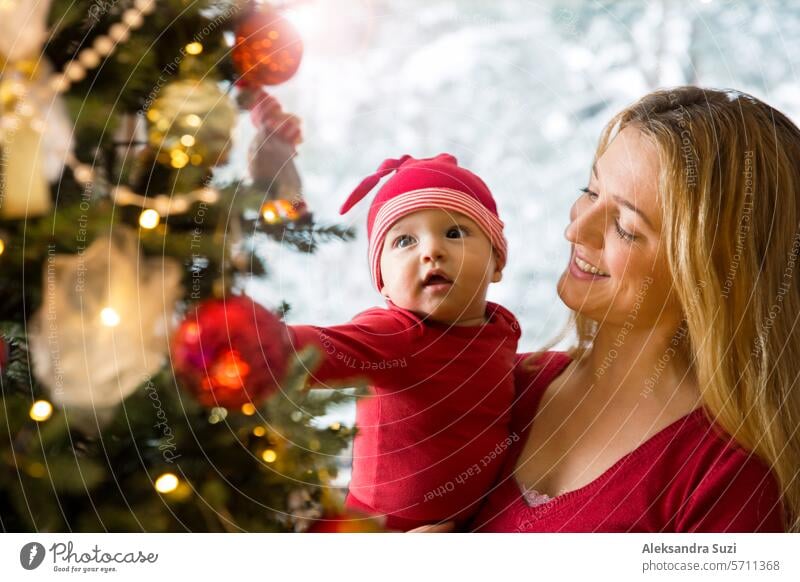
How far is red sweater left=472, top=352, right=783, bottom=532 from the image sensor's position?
0.85m

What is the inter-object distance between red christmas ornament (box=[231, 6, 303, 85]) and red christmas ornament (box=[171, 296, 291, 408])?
232mm

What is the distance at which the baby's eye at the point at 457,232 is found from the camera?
86cm

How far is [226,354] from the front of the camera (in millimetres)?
906

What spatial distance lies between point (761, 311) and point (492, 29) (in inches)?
15.8

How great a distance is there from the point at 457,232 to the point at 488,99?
184 millimetres

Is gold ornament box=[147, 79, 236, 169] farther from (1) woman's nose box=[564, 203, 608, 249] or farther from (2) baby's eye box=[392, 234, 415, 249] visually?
(1) woman's nose box=[564, 203, 608, 249]

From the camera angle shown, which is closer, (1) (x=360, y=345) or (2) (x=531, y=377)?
(1) (x=360, y=345)

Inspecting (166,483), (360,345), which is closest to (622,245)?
(360,345)

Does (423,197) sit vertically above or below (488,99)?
below

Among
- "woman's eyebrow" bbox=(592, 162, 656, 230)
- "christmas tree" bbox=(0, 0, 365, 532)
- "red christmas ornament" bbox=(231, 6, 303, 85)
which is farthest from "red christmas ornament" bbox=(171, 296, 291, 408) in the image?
"woman's eyebrow" bbox=(592, 162, 656, 230)

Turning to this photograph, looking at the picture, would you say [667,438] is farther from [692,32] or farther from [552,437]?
[692,32]

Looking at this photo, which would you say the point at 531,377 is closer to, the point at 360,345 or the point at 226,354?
the point at 360,345
